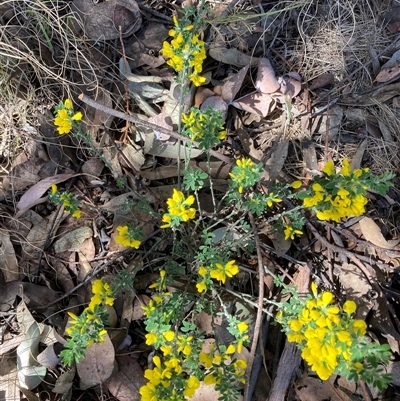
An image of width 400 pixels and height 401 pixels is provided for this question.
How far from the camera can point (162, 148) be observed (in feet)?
7.62

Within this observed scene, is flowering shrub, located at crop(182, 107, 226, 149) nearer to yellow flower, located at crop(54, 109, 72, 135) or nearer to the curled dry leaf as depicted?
yellow flower, located at crop(54, 109, 72, 135)

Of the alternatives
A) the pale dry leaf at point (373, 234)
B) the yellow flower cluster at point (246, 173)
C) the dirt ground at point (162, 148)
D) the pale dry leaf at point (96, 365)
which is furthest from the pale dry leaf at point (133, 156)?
the pale dry leaf at point (373, 234)

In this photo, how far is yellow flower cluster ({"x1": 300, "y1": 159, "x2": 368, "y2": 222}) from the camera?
4.80 feet

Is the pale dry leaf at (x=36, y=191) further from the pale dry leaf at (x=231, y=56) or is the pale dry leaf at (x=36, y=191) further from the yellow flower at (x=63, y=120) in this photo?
the pale dry leaf at (x=231, y=56)

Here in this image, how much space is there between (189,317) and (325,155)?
1011mm

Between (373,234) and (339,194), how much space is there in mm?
811

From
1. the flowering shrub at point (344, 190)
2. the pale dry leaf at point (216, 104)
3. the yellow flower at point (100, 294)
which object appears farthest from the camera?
the pale dry leaf at point (216, 104)

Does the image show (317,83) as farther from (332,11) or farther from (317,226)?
(317,226)

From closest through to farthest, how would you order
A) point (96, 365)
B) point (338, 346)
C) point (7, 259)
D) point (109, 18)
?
1. point (338, 346)
2. point (96, 365)
3. point (7, 259)
4. point (109, 18)

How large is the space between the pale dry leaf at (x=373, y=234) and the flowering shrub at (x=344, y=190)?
2.30 feet

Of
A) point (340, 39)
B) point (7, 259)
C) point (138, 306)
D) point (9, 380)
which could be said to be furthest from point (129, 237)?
point (340, 39)

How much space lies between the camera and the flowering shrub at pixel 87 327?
5.32ft

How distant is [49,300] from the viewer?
2.18m

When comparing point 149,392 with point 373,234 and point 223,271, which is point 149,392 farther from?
point 373,234
